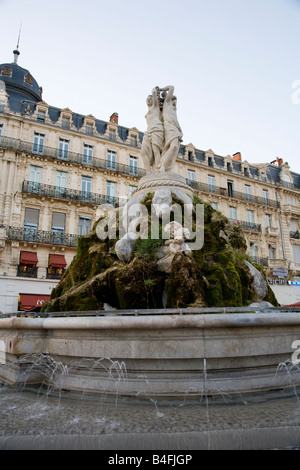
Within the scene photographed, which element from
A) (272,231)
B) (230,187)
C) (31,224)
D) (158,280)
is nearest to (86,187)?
(31,224)

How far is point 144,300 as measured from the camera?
5.07 metres

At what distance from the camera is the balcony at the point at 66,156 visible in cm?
2141

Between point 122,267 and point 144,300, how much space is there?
707 millimetres

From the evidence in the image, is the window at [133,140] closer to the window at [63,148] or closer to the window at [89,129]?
the window at [89,129]

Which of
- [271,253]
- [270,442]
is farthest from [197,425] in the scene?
[271,253]

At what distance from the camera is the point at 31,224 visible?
67.6 feet

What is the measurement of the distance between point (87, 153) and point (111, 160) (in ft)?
6.39

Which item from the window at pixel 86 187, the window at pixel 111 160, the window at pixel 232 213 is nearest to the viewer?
the window at pixel 86 187

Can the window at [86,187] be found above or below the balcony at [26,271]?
above

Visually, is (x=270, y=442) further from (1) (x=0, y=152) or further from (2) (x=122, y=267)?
(1) (x=0, y=152)

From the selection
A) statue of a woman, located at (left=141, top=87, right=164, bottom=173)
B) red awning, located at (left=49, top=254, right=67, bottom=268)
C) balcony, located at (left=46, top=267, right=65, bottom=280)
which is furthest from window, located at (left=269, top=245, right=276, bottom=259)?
statue of a woman, located at (left=141, top=87, right=164, bottom=173)

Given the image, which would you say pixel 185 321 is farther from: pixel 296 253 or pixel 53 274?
pixel 296 253

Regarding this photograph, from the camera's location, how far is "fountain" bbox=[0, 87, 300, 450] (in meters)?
2.32

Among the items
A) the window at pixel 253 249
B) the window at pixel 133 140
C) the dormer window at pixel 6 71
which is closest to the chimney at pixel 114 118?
the window at pixel 133 140
